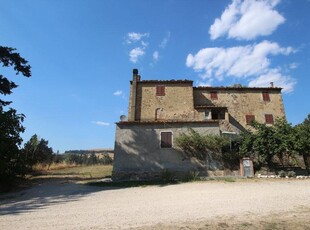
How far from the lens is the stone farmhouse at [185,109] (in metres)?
19.6

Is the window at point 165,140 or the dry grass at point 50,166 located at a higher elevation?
the window at point 165,140

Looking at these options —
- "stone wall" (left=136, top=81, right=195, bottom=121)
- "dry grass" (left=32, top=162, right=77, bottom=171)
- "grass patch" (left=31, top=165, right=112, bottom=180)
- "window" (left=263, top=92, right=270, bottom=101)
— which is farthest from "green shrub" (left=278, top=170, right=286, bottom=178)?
"dry grass" (left=32, top=162, right=77, bottom=171)

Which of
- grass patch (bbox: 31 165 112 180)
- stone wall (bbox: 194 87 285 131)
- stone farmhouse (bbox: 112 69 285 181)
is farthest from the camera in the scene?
stone wall (bbox: 194 87 285 131)

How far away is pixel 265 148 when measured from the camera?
18.9 m

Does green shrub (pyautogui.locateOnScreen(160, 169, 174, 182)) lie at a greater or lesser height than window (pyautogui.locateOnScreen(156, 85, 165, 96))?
lesser

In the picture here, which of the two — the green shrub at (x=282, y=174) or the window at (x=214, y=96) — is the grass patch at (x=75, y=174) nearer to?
the green shrub at (x=282, y=174)

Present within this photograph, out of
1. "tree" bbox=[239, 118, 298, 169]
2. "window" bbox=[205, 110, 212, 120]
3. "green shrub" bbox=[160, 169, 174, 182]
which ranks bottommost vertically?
"green shrub" bbox=[160, 169, 174, 182]

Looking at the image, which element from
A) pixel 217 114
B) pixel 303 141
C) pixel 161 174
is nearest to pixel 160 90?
pixel 217 114

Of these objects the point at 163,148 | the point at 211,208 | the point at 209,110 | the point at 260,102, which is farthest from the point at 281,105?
the point at 211,208

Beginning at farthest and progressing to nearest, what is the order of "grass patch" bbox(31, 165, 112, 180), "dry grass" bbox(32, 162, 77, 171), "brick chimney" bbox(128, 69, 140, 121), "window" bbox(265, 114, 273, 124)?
"window" bbox(265, 114, 273, 124)
"dry grass" bbox(32, 162, 77, 171)
"brick chimney" bbox(128, 69, 140, 121)
"grass patch" bbox(31, 165, 112, 180)

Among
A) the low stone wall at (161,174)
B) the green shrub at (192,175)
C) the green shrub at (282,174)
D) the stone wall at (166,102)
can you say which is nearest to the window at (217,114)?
the stone wall at (166,102)

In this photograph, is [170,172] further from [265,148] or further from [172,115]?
[172,115]

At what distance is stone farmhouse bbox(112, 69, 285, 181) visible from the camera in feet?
64.3

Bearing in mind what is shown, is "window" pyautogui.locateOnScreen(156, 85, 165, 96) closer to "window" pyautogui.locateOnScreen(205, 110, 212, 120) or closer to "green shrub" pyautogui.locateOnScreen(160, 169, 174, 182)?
"window" pyautogui.locateOnScreen(205, 110, 212, 120)
